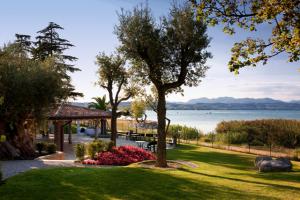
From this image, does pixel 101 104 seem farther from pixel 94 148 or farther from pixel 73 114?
pixel 94 148

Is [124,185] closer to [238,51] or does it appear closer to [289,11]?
[238,51]

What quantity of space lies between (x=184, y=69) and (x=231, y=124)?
24.2 metres

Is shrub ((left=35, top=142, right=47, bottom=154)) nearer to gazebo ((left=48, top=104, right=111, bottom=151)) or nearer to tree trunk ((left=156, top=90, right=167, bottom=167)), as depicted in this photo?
gazebo ((left=48, top=104, right=111, bottom=151))

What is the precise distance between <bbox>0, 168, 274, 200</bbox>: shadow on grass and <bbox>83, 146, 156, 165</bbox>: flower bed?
6.13 meters

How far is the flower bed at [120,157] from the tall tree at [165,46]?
129 inches

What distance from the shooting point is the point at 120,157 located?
2147cm

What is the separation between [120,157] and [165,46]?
25.3ft

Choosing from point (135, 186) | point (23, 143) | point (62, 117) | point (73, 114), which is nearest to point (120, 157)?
point (23, 143)

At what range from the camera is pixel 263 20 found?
9.60 meters

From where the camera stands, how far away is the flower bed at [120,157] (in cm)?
2048

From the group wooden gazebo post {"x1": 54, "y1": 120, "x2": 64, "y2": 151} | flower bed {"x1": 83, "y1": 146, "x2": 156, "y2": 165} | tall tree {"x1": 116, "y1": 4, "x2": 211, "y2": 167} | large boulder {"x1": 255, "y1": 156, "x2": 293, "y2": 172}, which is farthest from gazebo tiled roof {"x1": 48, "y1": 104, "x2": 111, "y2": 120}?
large boulder {"x1": 255, "y1": 156, "x2": 293, "y2": 172}

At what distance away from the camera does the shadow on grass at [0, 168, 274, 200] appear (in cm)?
1055

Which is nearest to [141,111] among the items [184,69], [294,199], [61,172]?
[184,69]

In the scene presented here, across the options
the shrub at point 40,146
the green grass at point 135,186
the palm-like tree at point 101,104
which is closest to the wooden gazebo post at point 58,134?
the shrub at point 40,146
